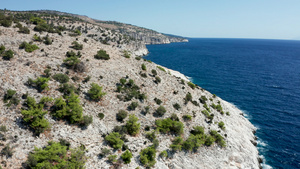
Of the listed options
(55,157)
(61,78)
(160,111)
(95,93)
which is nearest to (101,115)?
(95,93)

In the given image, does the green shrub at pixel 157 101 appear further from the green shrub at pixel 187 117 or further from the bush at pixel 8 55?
the bush at pixel 8 55

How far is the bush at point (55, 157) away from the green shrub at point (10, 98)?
Result: 10.4 metres

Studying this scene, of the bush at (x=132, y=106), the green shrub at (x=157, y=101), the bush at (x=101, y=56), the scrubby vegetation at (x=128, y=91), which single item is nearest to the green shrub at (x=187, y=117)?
the green shrub at (x=157, y=101)

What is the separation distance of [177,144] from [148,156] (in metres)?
7.76

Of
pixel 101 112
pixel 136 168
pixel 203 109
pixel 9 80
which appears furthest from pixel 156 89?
pixel 9 80

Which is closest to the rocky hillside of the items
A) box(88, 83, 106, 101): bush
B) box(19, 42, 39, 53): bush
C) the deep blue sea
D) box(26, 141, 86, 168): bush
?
box(19, 42, 39, 53): bush

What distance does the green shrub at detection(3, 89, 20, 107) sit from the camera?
85.9 ft

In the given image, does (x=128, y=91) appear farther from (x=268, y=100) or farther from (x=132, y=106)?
(x=268, y=100)

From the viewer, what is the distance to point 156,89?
4628 cm

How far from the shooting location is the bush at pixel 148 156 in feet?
86.1

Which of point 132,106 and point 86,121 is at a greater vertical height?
point 132,106

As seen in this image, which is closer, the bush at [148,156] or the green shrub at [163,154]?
the bush at [148,156]

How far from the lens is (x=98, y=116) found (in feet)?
104

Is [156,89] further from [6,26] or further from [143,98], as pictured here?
[6,26]
